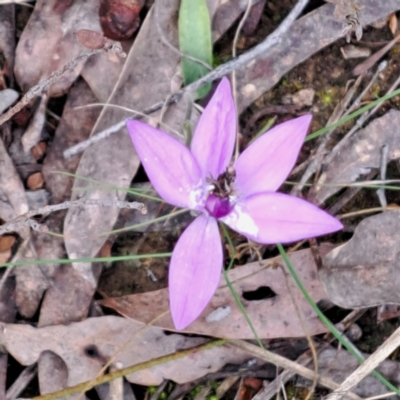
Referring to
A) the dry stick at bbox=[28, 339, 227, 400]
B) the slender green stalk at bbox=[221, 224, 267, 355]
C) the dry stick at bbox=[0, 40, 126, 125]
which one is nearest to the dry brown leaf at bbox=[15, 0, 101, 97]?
the dry stick at bbox=[0, 40, 126, 125]

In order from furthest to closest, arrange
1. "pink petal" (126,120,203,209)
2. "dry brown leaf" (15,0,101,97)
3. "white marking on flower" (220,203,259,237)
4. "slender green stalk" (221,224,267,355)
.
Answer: "dry brown leaf" (15,0,101,97) → "slender green stalk" (221,224,267,355) → "white marking on flower" (220,203,259,237) → "pink petal" (126,120,203,209)

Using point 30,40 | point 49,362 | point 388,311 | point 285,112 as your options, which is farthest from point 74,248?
point 388,311

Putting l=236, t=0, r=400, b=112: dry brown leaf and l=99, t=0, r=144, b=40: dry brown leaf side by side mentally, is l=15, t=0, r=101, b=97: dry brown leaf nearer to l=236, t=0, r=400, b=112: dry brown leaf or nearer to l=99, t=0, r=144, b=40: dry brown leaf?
l=99, t=0, r=144, b=40: dry brown leaf

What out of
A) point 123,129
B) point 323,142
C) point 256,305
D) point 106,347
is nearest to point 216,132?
point 123,129

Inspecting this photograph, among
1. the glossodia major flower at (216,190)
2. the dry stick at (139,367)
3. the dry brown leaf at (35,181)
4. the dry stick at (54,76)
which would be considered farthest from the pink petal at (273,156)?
the dry brown leaf at (35,181)

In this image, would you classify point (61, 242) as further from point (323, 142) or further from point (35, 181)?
point (323, 142)

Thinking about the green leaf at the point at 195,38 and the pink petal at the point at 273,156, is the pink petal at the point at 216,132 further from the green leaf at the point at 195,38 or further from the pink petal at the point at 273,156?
the green leaf at the point at 195,38

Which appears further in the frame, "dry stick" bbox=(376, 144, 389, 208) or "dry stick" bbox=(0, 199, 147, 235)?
"dry stick" bbox=(376, 144, 389, 208)

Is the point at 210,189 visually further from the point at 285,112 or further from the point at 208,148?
the point at 285,112
